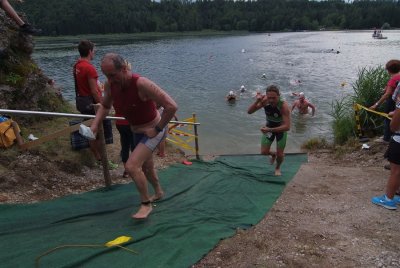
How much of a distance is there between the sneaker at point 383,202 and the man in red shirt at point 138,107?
3278 millimetres

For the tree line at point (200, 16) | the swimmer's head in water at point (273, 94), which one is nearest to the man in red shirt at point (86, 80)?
the swimmer's head in water at point (273, 94)

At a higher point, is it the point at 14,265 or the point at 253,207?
the point at 14,265

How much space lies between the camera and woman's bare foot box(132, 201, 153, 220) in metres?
4.49

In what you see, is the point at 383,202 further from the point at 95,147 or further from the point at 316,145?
the point at 316,145

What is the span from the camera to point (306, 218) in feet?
16.7

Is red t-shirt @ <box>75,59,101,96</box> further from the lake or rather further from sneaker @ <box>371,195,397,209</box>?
the lake

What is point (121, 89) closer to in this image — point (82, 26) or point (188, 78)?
point (188, 78)

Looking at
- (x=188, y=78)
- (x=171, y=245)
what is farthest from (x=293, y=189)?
(x=188, y=78)

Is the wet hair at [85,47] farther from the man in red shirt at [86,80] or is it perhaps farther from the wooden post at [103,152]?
the wooden post at [103,152]

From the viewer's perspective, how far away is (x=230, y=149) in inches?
505

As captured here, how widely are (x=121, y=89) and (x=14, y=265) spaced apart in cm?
200

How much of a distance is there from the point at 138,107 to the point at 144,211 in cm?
126

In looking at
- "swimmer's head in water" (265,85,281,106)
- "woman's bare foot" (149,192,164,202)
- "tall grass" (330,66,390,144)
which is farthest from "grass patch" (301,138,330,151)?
"woman's bare foot" (149,192,164,202)

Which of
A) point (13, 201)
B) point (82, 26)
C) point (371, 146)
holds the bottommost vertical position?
point (371, 146)
